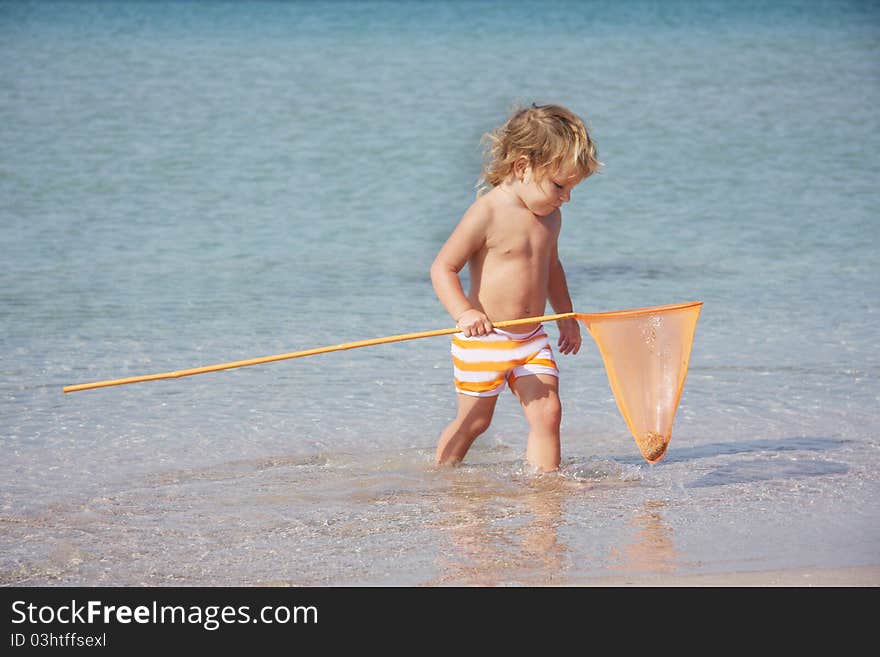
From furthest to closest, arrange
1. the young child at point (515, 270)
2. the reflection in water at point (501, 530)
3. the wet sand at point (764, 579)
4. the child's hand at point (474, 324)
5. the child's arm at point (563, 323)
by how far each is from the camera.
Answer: the child's arm at point (563, 323) < the young child at point (515, 270) < the child's hand at point (474, 324) < the reflection in water at point (501, 530) < the wet sand at point (764, 579)

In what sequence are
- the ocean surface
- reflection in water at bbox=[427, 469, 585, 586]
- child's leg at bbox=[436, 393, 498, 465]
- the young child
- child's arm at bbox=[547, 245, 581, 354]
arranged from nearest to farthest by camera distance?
reflection in water at bbox=[427, 469, 585, 586]
the ocean surface
the young child
child's leg at bbox=[436, 393, 498, 465]
child's arm at bbox=[547, 245, 581, 354]

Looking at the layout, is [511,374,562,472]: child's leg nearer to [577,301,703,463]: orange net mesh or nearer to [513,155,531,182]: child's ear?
[577,301,703,463]: orange net mesh

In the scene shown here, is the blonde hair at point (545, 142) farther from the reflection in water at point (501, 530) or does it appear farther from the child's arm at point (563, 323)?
the reflection in water at point (501, 530)

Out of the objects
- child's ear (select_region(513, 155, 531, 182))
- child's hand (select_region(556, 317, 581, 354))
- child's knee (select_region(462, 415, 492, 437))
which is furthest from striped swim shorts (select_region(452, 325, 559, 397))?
child's ear (select_region(513, 155, 531, 182))

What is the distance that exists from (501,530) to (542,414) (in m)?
0.57

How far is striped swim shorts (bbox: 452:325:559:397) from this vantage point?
425cm

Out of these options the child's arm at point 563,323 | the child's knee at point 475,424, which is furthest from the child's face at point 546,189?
the child's knee at point 475,424

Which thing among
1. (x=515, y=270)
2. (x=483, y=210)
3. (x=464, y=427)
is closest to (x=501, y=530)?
(x=464, y=427)

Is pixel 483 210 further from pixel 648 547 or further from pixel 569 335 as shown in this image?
pixel 648 547

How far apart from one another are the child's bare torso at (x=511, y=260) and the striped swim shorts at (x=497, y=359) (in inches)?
2.3

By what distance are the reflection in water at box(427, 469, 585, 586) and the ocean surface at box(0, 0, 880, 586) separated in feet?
0.04

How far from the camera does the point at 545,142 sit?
4.14 meters

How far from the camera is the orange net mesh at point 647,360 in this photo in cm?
429
